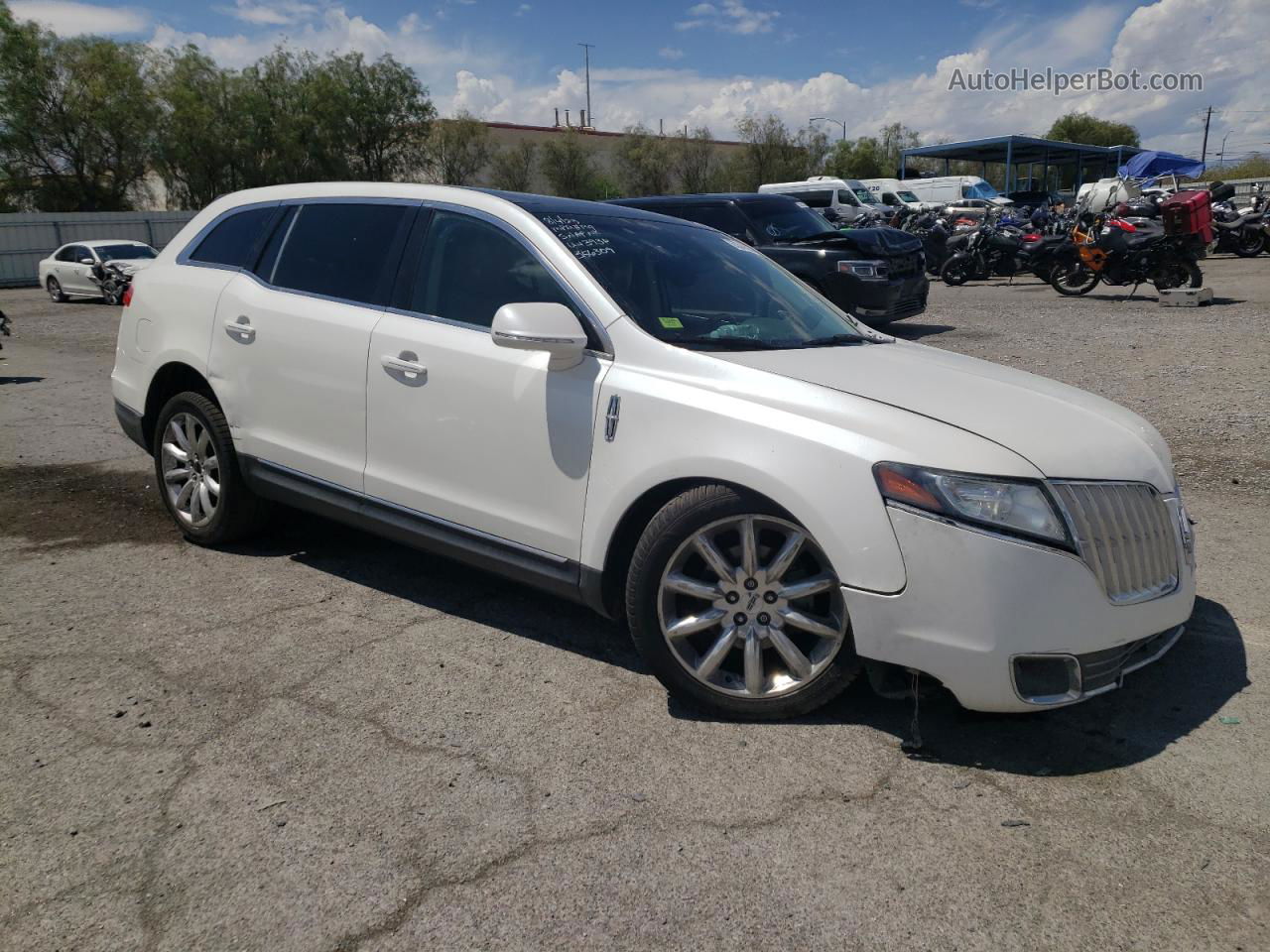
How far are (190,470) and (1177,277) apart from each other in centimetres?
1498

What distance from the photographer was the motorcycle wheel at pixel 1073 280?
54.5 ft

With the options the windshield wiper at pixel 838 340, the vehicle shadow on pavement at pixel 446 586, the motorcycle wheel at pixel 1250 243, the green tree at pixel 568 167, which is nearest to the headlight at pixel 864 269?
the windshield wiper at pixel 838 340

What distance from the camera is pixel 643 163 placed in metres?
66.4

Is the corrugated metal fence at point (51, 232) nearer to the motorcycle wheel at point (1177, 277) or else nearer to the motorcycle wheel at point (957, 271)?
the motorcycle wheel at point (957, 271)

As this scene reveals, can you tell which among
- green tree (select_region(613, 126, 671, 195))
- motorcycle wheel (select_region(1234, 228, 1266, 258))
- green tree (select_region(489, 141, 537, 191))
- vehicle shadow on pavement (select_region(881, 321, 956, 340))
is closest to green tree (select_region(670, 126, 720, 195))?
green tree (select_region(613, 126, 671, 195))

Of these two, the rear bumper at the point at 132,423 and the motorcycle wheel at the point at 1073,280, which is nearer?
the rear bumper at the point at 132,423

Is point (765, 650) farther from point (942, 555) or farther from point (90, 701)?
point (90, 701)

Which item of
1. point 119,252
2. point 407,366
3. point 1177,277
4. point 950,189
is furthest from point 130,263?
point 950,189

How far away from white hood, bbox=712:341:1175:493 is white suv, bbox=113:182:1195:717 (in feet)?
0.05

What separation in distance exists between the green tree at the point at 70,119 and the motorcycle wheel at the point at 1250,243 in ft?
145

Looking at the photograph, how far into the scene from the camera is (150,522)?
18.1 ft

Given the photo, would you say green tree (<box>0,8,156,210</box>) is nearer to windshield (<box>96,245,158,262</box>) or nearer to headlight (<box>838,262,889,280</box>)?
windshield (<box>96,245,158,262</box>)

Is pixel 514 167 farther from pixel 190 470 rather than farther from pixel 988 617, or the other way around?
pixel 988 617

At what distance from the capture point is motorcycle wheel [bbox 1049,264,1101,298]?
16.6m
